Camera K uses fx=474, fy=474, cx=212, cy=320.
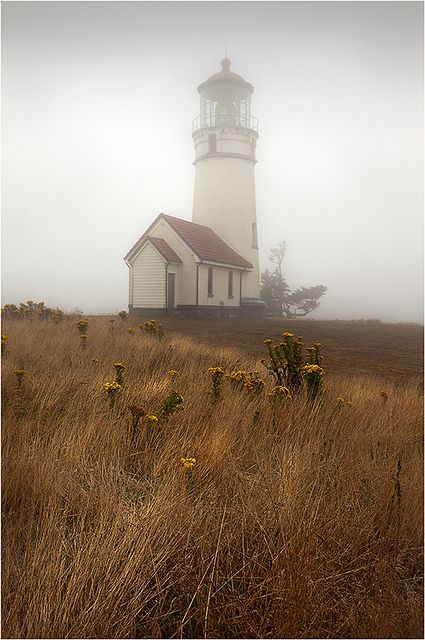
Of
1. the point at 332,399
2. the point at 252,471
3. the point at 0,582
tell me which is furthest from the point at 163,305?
the point at 0,582

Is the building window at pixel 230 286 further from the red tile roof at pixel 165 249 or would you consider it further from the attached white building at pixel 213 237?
the red tile roof at pixel 165 249

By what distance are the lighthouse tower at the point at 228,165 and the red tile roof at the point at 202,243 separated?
785 millimetres

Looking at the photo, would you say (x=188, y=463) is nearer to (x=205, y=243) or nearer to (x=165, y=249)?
(x=165, y=249)

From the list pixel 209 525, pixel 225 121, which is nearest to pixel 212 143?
pixel 225 121

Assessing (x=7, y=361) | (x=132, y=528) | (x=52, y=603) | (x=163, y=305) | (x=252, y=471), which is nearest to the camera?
(x=52, y=603)

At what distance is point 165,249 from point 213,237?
400 centimetres

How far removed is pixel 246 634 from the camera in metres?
2.26

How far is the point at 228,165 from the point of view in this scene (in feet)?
86.8

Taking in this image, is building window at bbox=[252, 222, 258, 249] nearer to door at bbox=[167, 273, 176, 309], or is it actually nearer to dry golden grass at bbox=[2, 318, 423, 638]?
door at bbox=[167, 273, 176, 309]

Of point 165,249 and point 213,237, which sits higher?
point 213,237

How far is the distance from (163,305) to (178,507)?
20948 millimetres

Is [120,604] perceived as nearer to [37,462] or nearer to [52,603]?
[52,603]

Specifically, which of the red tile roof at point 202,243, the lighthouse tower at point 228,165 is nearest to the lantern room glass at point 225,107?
the lighthouse tower at point 228,165

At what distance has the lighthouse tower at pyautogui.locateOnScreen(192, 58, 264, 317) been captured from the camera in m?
26.5
